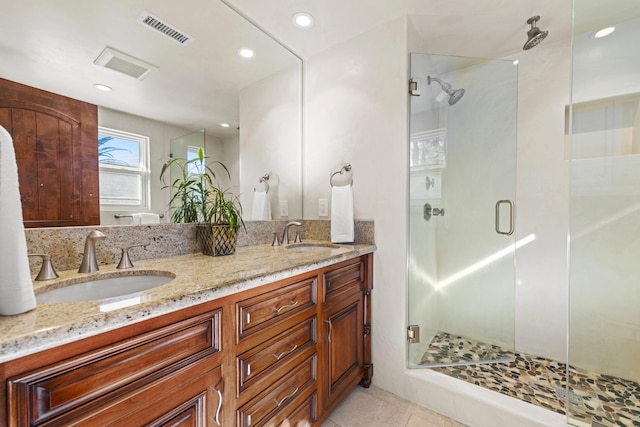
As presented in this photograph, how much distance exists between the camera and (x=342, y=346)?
54.1 inches

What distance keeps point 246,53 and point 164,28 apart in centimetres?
50

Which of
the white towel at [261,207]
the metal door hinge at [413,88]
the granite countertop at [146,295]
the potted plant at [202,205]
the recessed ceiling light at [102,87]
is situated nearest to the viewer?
the granite countertop at [146,295]

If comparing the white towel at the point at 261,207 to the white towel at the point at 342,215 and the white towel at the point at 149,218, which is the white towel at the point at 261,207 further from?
the white towel at the point at 149,218

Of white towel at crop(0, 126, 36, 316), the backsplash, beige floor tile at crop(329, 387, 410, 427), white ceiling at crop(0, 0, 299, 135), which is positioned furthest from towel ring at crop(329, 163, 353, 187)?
white towel at crop(0, 126, 36, 316)

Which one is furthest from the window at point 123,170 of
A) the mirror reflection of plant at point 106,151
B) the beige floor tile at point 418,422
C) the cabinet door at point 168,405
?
the beige floor tile at point 418,422

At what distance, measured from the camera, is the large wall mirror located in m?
0.91

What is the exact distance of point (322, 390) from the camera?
1.22 m

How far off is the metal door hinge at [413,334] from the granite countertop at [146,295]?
0.78m

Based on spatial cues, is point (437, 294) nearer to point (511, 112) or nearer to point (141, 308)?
point (511, 112)

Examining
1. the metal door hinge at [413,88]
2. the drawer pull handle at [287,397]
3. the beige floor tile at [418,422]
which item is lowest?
the beige floor tile at [418,422]

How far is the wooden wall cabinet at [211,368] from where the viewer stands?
1.60ft

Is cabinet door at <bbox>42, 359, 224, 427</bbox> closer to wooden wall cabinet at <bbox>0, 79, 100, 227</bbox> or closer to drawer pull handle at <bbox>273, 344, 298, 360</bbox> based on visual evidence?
drawer pull handle at <bbox>273, 344, 298, 360</bbox>

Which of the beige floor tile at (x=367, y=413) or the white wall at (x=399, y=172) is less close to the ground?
the white wall at (x=399, y=172)

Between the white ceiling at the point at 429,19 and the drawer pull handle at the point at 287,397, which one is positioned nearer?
the drawer pull handle at the point at 287,397
